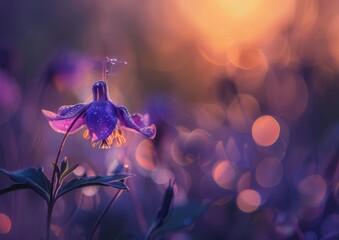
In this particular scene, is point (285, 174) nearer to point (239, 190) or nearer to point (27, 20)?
point (239, 190)

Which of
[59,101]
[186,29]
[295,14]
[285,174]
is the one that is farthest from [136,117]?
[186,29]

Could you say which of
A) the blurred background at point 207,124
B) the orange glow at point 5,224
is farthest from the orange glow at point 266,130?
the orange glow at point 5,224

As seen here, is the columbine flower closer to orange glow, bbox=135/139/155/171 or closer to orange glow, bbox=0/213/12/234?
orange glow, bbox=0/213/12/234

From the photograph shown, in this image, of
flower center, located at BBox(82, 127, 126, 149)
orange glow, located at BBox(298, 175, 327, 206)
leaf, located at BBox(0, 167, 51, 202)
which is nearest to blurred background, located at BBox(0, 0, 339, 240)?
orange glow, located at BBox(298, 175, 327, 206)

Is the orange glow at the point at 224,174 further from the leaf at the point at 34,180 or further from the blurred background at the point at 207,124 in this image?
the leaf at the point at 34,180

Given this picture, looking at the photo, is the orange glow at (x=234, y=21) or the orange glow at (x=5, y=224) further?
the orange glow at (x=234, y=21)

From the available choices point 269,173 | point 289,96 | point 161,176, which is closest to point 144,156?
point 161,176

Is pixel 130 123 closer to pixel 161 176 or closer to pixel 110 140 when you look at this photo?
pixel 110 140
